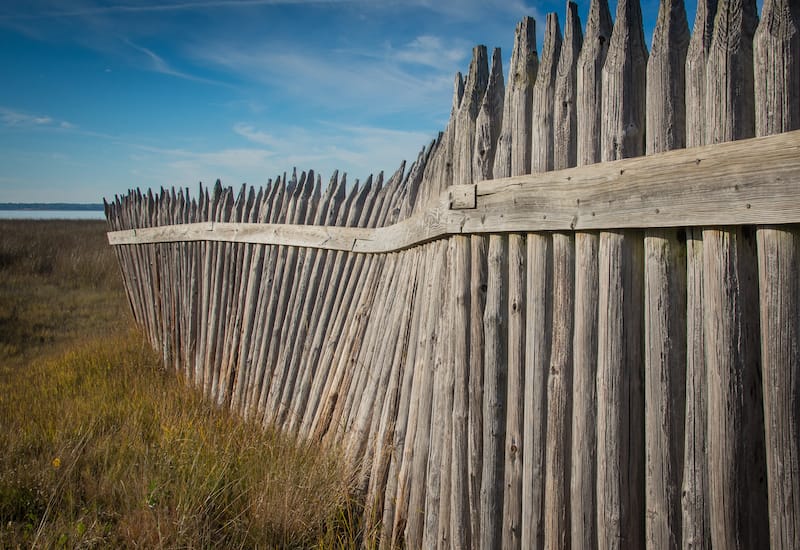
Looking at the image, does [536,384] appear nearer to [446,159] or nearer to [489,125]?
[489,125]

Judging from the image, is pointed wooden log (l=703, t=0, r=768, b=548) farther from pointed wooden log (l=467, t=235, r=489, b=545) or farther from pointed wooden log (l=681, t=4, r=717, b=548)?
pointed wooden log (l=467, t=235, r=489, b=545)

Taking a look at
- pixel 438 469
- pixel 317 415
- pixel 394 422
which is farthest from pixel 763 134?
pixel 317 415

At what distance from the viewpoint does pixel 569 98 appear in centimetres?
206

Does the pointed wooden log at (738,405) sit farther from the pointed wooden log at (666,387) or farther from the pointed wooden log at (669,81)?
the pointed wooden log at (669,81)

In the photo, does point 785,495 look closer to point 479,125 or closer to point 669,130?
point 669,130

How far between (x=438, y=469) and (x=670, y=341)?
123 centimetres

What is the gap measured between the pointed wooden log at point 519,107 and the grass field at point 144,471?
72.6 inches

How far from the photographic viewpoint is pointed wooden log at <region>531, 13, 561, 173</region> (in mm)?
2129

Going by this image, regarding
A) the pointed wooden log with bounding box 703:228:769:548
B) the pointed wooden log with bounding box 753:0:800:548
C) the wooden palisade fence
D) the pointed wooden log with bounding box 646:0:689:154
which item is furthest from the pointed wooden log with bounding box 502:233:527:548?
the pointed wooden log with bounding box 753:0:800:548

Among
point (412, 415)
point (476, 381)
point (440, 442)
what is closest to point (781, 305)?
point (476, 381)

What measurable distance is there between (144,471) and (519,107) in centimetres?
276

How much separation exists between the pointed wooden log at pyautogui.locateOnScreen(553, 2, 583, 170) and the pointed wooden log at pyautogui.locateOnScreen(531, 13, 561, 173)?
45 mm

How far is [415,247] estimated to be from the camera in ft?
10.6

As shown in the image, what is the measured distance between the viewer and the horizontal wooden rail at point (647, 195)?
4.88 feet
